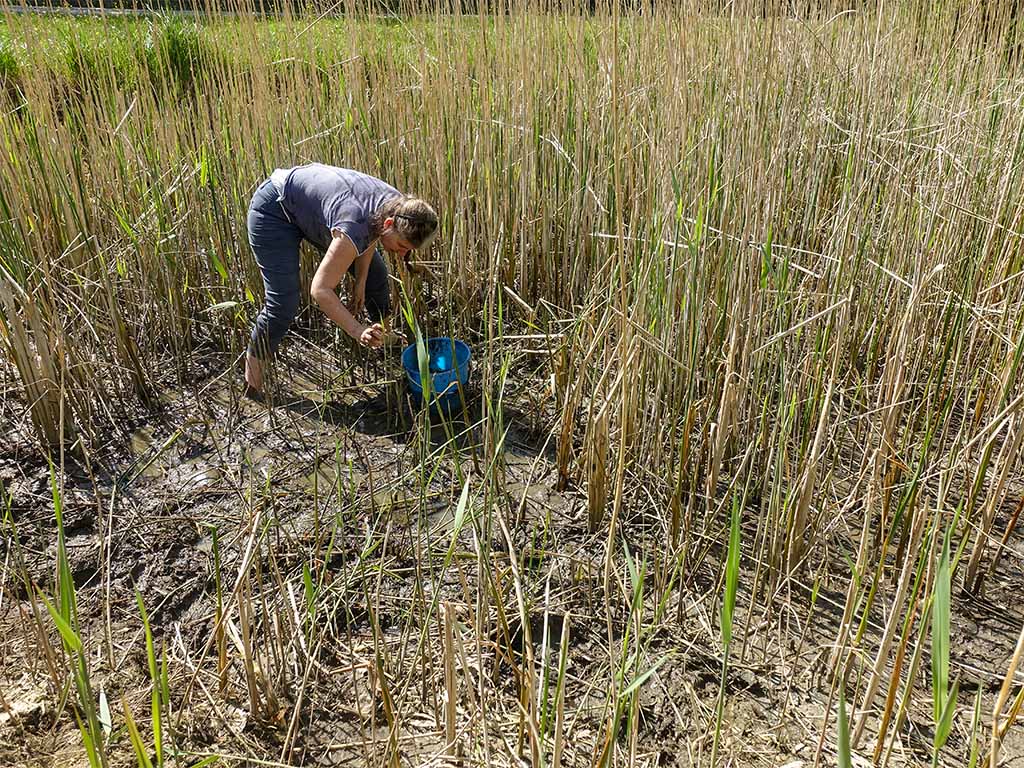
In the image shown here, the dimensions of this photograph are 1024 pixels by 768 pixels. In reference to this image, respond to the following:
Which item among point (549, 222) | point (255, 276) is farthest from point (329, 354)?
point (549, 222)

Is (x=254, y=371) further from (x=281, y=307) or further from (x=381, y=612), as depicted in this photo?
(x=381, y=612)

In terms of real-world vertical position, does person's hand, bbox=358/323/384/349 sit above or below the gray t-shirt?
below

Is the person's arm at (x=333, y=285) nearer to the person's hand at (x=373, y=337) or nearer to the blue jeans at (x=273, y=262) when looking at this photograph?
the person's hand at (x=373, y=337)

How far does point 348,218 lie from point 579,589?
3.76 ft

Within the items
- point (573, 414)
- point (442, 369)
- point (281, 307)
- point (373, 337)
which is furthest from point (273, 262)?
point (573, 414)

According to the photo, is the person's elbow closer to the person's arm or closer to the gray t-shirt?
the person's arm

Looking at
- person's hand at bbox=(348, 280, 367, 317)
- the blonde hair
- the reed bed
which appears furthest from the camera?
person's hand at bbox=(348, 280, 367, 317)

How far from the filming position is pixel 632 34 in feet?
8.65

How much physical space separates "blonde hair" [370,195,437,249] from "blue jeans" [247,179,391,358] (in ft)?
1.06

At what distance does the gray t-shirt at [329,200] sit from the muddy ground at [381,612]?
53 centimetres

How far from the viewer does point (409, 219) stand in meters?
2.10

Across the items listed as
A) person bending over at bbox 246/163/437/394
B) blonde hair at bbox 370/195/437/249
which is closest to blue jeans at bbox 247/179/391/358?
person bending over at bbox 246/163/437/394

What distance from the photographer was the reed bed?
137 cm

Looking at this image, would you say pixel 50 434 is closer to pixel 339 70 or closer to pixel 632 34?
pixel 339 70
